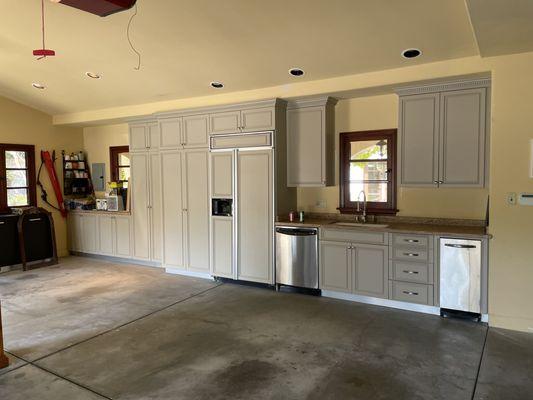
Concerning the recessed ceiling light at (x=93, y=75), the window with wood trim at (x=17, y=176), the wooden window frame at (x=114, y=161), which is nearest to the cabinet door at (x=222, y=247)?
the recessed ceiling light at (x=93, y=75)

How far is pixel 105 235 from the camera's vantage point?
7.09 meters

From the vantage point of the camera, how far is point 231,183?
543cm

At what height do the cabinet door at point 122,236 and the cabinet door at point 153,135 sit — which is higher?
the cabinet door at point 153,135

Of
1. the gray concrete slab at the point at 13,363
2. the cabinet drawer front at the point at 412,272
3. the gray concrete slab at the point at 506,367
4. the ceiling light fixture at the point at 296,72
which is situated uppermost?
the ceiling light fixture at the point at 296,72

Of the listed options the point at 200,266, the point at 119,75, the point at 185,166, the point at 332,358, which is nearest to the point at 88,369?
the point at 332,358

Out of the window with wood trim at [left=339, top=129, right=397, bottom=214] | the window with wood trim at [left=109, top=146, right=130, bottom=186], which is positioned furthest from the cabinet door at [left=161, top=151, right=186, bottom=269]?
the window with wood trim at [left=339, top=129, right=397, bottom=214]

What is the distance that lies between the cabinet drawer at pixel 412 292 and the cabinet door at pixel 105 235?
4851 mm

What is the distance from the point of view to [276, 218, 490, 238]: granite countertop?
4082 millimetres

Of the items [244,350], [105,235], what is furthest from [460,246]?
[105,235]

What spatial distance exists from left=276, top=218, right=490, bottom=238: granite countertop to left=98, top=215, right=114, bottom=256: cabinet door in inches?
135

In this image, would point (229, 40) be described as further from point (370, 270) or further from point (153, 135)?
point (370, 270)

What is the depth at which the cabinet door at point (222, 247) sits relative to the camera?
5.51 metres

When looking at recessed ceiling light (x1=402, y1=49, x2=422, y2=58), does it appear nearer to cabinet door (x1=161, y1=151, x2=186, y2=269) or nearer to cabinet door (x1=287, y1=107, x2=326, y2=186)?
cabinet door (x1=287, y1=107, x2=326, y2=186)

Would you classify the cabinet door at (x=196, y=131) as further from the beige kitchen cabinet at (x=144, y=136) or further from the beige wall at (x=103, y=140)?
the beige wall at (x=103, y=140)
